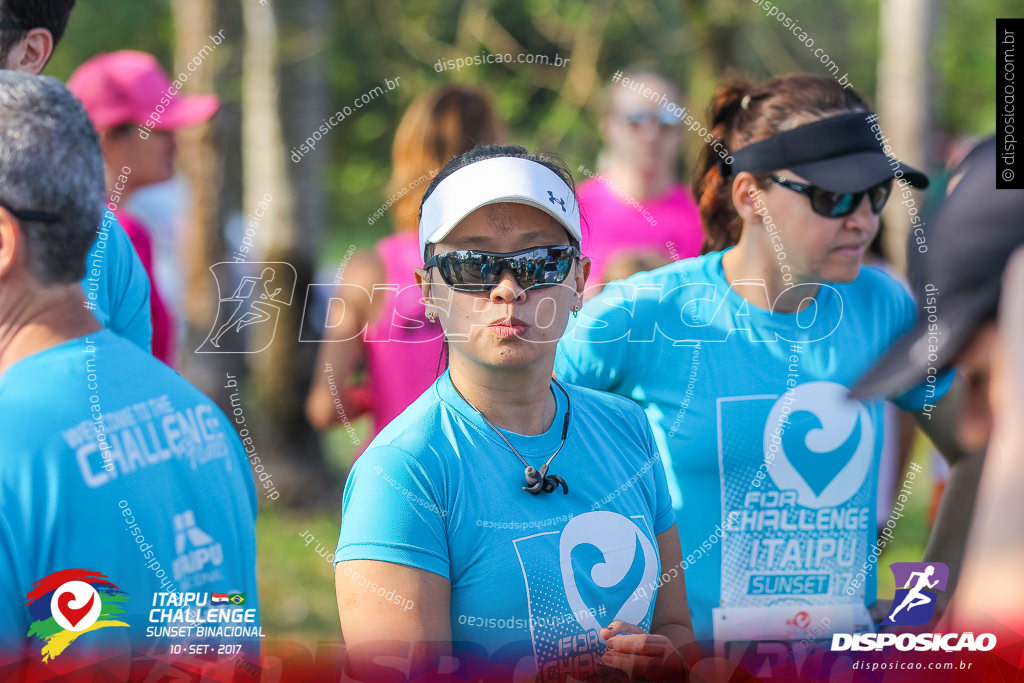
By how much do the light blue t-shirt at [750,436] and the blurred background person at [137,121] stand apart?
1.62 meters

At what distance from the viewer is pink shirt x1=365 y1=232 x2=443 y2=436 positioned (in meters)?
2.94

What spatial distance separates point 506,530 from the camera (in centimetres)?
186

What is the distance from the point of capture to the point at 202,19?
5695mm

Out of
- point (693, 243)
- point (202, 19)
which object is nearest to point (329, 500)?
point (693, 243)

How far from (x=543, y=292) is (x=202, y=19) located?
14.4 feet

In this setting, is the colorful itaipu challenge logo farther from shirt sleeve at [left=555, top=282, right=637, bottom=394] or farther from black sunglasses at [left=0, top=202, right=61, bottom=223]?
shirt sleeve at [left=555, top=282, right=637, bottom=394]

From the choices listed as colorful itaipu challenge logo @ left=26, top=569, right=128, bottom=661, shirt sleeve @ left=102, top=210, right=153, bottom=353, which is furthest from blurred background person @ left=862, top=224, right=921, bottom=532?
colorful itaipu challenge logo @ left=26, top=569, right=128, bottom=661

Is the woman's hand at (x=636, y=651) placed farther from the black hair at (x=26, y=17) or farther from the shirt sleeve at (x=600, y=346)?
the black hair at (x=26, y=17)

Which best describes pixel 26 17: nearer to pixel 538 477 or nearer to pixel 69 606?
pixel 69 606

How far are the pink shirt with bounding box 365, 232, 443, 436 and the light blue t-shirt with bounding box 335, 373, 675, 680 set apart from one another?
2.79 feet

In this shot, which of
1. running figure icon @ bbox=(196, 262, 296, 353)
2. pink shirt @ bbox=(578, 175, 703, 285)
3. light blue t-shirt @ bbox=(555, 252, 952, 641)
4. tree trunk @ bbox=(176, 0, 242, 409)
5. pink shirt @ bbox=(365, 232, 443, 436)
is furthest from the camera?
tree trunk @ bbox=(176, 0, 242, 409)

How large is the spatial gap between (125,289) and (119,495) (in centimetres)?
74

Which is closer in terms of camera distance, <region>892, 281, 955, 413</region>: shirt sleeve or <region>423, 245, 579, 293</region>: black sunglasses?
<region>423, 245, 579, 293</region>: black sunglasses

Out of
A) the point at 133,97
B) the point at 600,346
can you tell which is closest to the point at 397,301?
the point at 600,346
